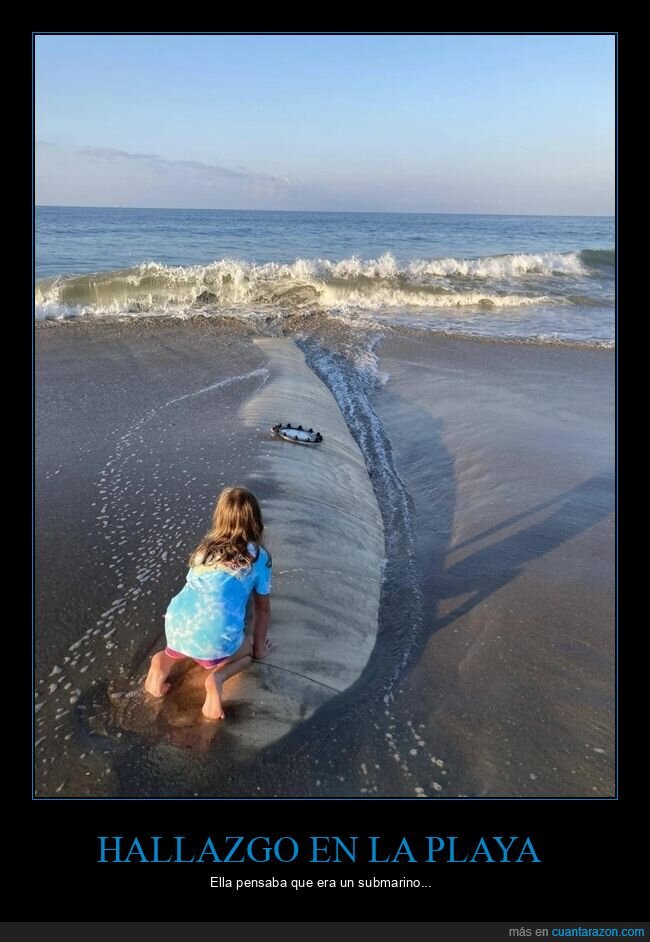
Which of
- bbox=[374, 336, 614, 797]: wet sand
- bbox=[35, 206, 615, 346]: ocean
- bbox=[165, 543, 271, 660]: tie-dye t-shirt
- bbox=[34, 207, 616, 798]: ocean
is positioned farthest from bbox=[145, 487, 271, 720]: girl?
bbox=[35, 206, 615, 346]: ocean

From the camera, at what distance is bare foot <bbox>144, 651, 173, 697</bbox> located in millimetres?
2830

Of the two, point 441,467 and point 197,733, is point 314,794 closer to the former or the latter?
point 197,733

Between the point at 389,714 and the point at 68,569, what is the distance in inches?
81.9

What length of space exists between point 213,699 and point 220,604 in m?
0.40

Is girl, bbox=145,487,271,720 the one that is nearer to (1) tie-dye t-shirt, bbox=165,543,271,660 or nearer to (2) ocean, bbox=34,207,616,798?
(1) tie-dye t-shirt, bbox=165,543,271,660

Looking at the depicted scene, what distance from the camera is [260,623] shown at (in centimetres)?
304

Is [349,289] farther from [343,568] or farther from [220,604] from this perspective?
[220,604]

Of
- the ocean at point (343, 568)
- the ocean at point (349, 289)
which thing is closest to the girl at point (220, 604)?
the ocean at point (343, 568)

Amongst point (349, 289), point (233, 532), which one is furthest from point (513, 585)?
point (349, 289)

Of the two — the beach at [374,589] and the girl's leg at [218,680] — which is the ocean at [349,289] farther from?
the girl's leg at [218,680]

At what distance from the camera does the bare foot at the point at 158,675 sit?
2.83 metres

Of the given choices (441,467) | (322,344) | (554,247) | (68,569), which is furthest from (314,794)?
(554,247)

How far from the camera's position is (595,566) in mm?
4465

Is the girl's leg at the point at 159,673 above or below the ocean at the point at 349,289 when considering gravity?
below
